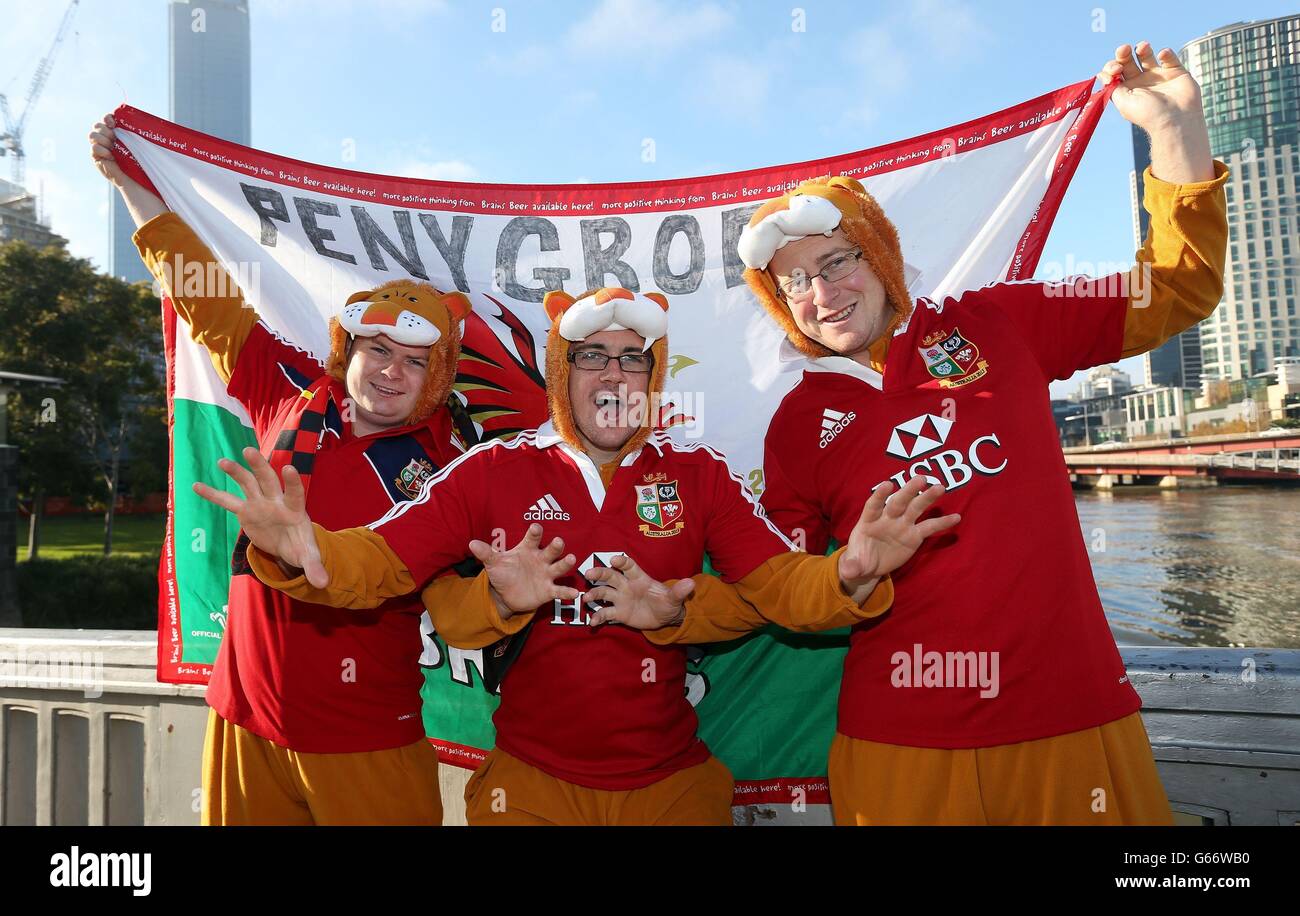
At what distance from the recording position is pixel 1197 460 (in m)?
45.2

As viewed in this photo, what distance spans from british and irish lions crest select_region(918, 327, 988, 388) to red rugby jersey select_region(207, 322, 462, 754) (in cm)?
167

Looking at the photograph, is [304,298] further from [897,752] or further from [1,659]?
[897,752]

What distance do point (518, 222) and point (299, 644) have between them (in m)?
2.09

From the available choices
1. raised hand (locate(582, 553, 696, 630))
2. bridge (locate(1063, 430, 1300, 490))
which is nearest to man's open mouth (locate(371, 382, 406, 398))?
raised hand (locate(582, 553, 696, 630))

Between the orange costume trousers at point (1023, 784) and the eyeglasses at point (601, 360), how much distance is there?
1.32 meters

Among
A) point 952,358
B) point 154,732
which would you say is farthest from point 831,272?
point 154,732

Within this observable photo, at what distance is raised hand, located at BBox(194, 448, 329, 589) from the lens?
1.92 metres

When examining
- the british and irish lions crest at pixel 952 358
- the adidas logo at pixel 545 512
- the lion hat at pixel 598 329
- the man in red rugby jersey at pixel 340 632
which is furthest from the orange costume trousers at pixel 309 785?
the british and irish lions crest at pixel 952 358

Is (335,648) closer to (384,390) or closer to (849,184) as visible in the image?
(384,390)

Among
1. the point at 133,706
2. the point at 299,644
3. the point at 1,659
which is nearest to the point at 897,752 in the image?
the point at 299,644

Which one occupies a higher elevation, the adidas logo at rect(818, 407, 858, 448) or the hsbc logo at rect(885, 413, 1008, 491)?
the adidas logo at rect(818, 407, 858, 448)

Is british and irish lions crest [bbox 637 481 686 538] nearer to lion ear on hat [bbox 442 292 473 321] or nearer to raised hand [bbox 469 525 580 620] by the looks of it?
raised hand [bbox 469 525 580 620]

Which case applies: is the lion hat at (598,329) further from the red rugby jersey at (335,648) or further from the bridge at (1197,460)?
the bridge at (1197,460)

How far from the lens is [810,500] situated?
2.39 metres
